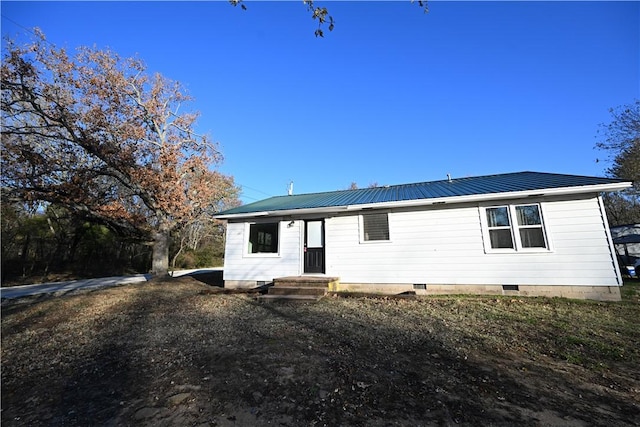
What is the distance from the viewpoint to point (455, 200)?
8.87 m

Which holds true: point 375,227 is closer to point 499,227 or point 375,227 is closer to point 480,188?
point 480,188

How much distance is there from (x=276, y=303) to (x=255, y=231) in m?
4.22

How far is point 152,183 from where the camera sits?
→ 13812 millimetres

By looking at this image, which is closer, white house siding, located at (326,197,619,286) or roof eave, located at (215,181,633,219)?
roof eave, located at (215,181,633,219)

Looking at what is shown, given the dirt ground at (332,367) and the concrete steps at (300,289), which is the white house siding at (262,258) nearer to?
the concrete steps at (300,289)

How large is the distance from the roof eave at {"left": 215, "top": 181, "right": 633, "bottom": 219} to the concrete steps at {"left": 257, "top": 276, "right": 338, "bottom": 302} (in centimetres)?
247

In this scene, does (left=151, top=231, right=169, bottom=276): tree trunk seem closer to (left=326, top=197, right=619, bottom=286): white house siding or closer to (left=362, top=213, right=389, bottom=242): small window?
(left=326, top=197, right=619, bottom=286): white house siding

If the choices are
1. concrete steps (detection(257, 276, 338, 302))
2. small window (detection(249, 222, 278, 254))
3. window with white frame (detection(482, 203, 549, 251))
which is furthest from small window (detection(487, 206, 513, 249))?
small window (detection(249, 222, 278, 254))

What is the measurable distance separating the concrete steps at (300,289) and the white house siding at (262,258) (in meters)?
1.13

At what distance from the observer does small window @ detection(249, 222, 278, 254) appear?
11.6 meters

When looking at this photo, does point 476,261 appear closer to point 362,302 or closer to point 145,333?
point 362,302

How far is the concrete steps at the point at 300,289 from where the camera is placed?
28.4ft

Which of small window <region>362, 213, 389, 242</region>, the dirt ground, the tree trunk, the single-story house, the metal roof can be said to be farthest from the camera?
the tree trunk

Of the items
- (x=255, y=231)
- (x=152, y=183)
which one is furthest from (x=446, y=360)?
(x=152, y=183)
